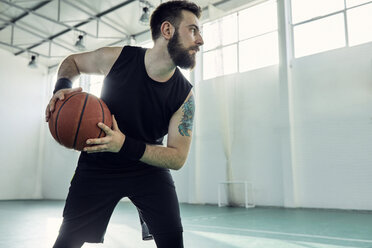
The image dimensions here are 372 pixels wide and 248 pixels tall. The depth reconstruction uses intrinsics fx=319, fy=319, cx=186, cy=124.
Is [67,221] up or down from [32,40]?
down

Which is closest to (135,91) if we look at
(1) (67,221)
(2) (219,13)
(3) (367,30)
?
(1) (67,221)

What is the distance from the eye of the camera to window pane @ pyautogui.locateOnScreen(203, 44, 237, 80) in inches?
327

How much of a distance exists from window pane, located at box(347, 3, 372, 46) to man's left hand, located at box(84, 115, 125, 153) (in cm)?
679

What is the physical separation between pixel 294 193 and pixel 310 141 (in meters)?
1.19

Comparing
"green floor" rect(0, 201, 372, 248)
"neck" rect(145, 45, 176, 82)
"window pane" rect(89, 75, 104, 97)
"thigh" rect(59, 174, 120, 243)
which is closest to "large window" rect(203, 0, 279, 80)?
"green floor" rect(0, 201, 372, 248)

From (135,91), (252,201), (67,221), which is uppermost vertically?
(135,91)

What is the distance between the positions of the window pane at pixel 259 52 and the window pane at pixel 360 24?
5.53ft

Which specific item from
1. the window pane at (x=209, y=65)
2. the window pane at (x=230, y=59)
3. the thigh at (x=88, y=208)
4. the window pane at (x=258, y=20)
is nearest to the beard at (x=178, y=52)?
the thigh at (x=88, y=208)

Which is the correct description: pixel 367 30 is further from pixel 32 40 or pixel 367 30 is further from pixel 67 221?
pixel 32 40

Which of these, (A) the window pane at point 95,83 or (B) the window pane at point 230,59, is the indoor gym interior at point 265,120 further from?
(A) the window pane at point 95,83

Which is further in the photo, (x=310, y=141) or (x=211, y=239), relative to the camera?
(x=310, y=141)

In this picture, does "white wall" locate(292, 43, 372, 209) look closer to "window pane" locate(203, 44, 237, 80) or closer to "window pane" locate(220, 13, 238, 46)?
"window pane" locate(203, 44, 237, 80)

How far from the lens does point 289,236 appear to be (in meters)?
3.73

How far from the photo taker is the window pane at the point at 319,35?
693 cm
